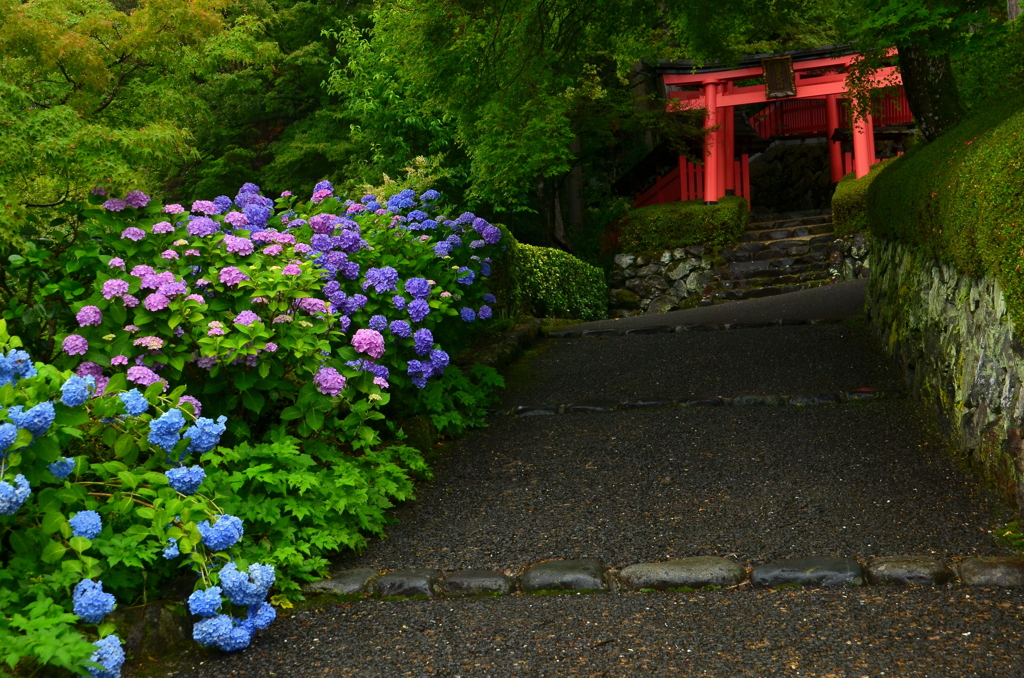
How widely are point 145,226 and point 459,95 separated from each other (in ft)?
14.1

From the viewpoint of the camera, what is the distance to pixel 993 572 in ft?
11.5

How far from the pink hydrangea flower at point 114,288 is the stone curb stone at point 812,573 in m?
2.90

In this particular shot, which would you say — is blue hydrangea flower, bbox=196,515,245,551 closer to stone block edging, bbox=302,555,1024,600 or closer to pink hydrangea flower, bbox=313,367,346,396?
stone block edging, bbox=302,555,1024,600

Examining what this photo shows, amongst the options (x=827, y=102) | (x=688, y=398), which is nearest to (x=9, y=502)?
(x=688, y=398)

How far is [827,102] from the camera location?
20000 millimetres

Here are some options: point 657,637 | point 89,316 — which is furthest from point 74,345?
point 657,637

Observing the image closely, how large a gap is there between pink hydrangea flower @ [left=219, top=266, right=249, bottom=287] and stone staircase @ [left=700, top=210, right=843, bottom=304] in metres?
11.9

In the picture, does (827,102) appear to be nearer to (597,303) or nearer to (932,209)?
(597,303)

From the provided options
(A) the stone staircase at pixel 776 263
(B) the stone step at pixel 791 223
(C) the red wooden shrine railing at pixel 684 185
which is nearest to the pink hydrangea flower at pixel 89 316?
(A) the stone staircase at pixel 776 263

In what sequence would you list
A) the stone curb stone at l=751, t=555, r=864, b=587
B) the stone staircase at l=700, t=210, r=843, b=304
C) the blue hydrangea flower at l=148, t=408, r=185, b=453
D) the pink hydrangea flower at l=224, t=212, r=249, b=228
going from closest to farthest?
the blue hydrangea flower at l=148, t=408, r=185, b=453, the stone curb stone at l=751, t=555, r=864, b=587, the pink hydrangea flower at l=224, t=212, r=249, b=228, the stone staircase at l=700, t=210, r=843, b=304

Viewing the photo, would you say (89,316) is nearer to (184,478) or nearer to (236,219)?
(236,219)

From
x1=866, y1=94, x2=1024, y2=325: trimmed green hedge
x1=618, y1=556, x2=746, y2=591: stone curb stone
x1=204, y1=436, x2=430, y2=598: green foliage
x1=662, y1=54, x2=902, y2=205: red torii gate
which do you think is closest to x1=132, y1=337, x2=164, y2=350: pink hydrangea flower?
x1=204, y1=436, x2=430, y2=598: green foliage

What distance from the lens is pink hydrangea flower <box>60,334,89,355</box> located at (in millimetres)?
3697

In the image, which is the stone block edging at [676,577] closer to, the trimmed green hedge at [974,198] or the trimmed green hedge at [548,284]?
the trimmed green hedge at [974,198]
